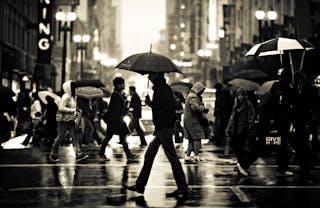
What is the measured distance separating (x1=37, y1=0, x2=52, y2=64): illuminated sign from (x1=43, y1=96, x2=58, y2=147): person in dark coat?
21.0 m

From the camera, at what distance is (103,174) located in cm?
1514

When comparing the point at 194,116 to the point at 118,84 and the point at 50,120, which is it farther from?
the point at 50,120

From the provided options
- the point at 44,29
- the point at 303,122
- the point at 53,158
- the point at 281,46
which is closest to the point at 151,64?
the point at 303,122

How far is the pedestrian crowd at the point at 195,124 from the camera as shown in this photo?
1180 centimetres

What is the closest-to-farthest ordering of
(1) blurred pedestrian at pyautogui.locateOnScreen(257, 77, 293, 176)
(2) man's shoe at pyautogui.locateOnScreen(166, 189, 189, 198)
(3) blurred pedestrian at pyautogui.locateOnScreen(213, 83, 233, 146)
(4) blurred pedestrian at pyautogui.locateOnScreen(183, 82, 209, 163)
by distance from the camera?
(2) man's shoe at pyautogui.locateOnScreen(166, 189, 189, 198), (1) blurred pedestrian at pyautogui.locateOnScreen(257, 77, 293, 176), (4) blurred pedestrian at pyautogui.locateOnScreen(183, 82, 209, 163), (3) blurred pedestrian at pyautogui.locateOnScreen(213, 83, 233, 146)

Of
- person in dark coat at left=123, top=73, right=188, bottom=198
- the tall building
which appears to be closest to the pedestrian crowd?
person in dark coat at left=123, top=73, right=188, bottom=198

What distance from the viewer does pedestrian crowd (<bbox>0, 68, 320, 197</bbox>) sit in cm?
1180

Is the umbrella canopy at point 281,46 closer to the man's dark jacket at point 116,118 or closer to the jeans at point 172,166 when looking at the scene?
the jeans at point 172,166

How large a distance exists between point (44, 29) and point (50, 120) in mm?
22048

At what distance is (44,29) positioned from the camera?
45000mm

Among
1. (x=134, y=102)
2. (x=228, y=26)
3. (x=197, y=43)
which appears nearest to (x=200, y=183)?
(x=134, y=102)

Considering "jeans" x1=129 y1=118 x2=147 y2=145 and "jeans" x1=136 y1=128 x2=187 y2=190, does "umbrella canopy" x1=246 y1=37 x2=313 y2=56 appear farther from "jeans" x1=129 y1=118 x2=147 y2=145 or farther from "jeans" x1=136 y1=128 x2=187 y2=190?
"jeans" x1=129 y1=118 x2=147 y2=145

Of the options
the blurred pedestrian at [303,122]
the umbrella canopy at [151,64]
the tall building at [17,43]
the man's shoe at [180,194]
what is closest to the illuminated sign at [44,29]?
the tall building at [17,43]

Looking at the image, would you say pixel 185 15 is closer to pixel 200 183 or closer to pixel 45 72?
pixel 45 72
